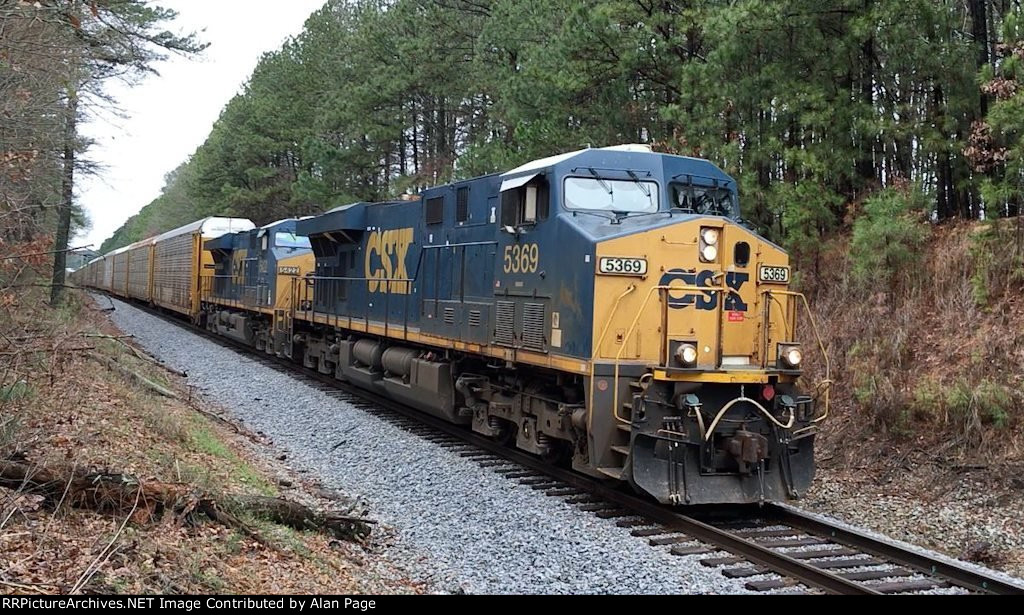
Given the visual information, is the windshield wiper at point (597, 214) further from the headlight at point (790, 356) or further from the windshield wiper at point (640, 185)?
the headlight at point (790, 356)

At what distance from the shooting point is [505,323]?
9.38 m

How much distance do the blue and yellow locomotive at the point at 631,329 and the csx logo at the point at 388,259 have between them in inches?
75.3

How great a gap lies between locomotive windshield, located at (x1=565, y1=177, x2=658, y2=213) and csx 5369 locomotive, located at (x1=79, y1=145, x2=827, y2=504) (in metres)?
0.02

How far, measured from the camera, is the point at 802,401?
→ 786 centimetres

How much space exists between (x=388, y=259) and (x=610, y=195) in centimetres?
563

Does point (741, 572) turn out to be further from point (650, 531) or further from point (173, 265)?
point (173, 265)

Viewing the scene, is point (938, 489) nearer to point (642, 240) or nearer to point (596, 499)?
point (596, 499)

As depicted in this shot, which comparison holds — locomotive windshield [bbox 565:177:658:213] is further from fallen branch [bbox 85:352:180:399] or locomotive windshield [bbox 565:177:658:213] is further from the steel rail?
fallen branch [bbox 85:352:180:399]

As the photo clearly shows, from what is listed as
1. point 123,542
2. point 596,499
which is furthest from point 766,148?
point 123,542

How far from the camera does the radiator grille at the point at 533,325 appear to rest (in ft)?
28.4

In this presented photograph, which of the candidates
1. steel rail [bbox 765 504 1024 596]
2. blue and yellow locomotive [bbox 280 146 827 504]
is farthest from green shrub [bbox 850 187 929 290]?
steel rail [bbox 765 504 1024 596]

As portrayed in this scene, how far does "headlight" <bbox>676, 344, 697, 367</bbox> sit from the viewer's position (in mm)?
7402

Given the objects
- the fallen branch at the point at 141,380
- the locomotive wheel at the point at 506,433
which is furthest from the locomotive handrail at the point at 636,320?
the fallen branch at the point at 141,380

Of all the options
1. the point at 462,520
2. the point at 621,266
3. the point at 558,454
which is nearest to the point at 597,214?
the point at 621,266
